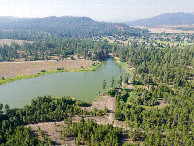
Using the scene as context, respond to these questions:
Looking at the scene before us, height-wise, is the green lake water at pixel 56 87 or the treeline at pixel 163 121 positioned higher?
the green lake water at pixel 56 87

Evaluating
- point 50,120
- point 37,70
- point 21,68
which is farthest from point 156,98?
point 21,68

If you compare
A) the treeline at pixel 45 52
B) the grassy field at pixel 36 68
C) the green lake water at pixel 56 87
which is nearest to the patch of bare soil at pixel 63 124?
the green lake water at pixel 56 87

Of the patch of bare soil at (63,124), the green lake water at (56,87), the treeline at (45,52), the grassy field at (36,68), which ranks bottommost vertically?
the patch of bare soil at (63,124)

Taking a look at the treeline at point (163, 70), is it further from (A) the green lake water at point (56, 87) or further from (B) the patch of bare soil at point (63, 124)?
(B) the patch of bare soil at point (63, 124)

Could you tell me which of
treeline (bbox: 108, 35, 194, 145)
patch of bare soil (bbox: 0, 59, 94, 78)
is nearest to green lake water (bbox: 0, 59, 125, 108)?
patch of bare soil (bbox: 0, 59, 94, 78)

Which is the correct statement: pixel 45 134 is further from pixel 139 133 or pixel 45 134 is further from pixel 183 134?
pixel 183 134

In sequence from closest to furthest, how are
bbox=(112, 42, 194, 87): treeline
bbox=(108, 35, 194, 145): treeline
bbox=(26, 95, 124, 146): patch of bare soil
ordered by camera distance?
bbox=(108, 35, 194, 145): treeline, bbox=(26, 95, 124, 146): patch of bare soil, bbox=(112, 42, 194, 87): treeline

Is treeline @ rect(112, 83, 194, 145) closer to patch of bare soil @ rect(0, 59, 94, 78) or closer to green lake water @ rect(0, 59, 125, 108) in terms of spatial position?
green lake water @ rect(0, 59, 125, 108)

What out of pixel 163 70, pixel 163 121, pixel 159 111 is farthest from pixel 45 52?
A: pixel 163 121
